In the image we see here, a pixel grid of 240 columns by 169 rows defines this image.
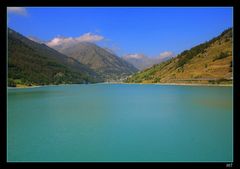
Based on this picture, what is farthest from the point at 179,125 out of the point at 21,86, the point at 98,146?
the point at 21,86

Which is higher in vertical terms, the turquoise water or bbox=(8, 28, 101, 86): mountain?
bbox=(8, 28, 101, 86): mountain

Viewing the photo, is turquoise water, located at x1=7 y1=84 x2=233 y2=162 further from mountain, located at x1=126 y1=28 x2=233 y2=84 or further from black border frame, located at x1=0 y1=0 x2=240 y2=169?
mountain, located at x1=126 y1=28 x2=233 y2=84

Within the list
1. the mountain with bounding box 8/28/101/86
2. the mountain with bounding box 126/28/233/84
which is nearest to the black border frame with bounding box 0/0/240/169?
the mountain with bounding box 126/28/233/84

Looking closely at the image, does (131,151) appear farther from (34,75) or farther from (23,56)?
(23,56)
